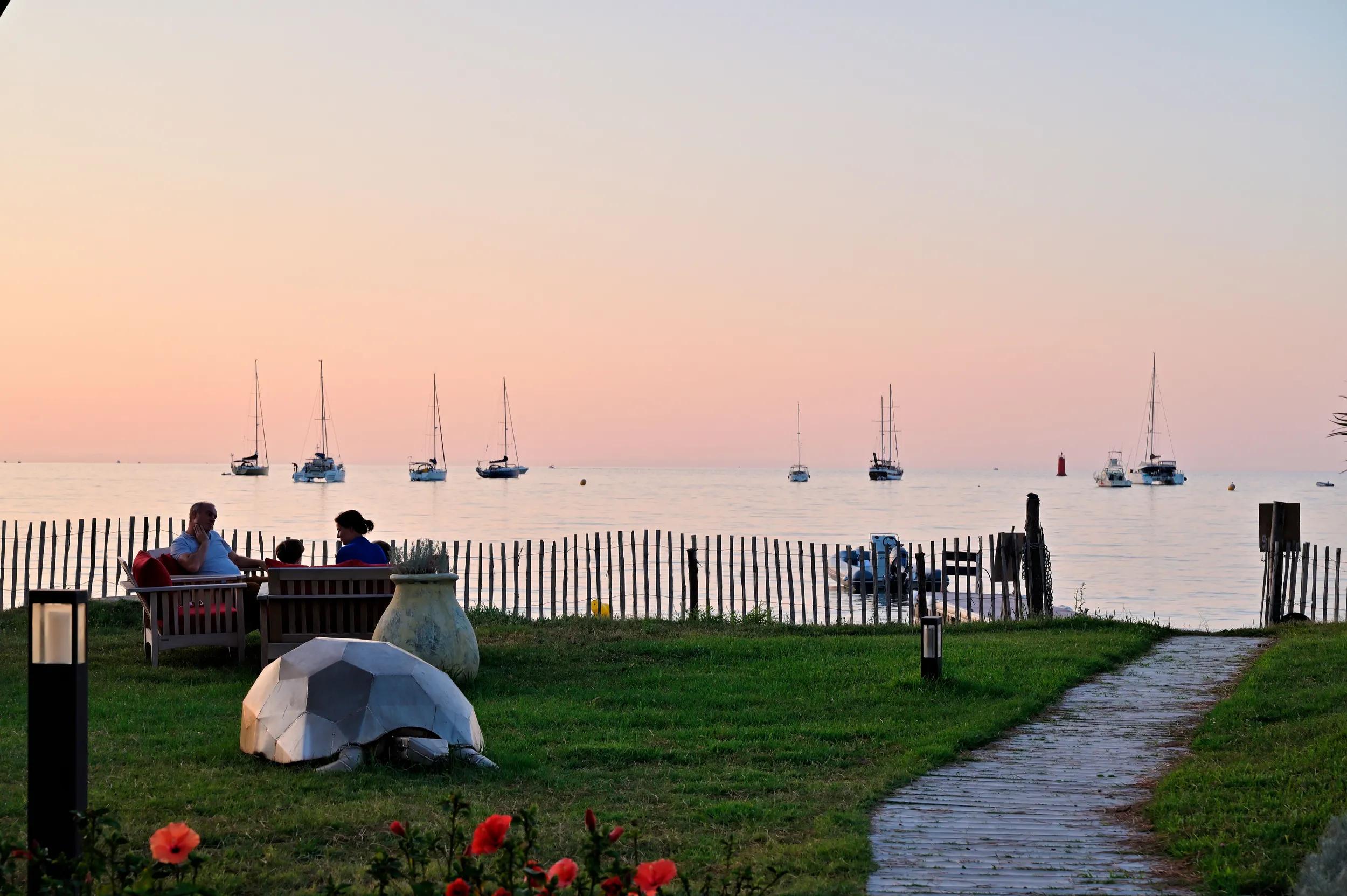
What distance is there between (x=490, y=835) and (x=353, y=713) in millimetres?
3856

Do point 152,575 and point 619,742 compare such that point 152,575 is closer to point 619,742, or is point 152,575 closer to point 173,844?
point 619,742

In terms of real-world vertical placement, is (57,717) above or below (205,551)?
above

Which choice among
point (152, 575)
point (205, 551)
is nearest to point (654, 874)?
point (152, 575)

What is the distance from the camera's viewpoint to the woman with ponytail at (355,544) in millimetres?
10430

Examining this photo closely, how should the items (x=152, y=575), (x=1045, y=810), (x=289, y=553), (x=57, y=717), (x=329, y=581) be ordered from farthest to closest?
(x=289, y=553), (x=329, y=581), (x=152, y=575), (x=1045, y=810), (x=57, y=717)

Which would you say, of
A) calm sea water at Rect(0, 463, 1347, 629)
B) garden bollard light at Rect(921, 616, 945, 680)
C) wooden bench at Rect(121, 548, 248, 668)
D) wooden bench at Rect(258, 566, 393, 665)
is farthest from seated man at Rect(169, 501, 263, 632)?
calm sea water at Rect(0, 463, 1347, 629)

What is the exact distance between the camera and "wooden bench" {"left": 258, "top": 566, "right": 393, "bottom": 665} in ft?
31.4

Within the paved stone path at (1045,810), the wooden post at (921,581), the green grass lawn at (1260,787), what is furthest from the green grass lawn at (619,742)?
the wooden post at (921,581)

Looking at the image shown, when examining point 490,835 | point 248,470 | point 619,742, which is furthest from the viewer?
point 248,470

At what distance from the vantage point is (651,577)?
39.4 m

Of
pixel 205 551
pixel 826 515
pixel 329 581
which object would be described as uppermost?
pixel 205 551

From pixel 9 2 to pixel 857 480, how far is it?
170175 millimetres

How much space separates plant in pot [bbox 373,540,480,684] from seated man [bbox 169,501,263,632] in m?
1.68

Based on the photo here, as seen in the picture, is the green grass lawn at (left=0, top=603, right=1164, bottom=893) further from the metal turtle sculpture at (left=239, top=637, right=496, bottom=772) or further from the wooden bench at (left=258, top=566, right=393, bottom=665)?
the wooden bench at (left=258, top=566, right=393, bottom=665)
